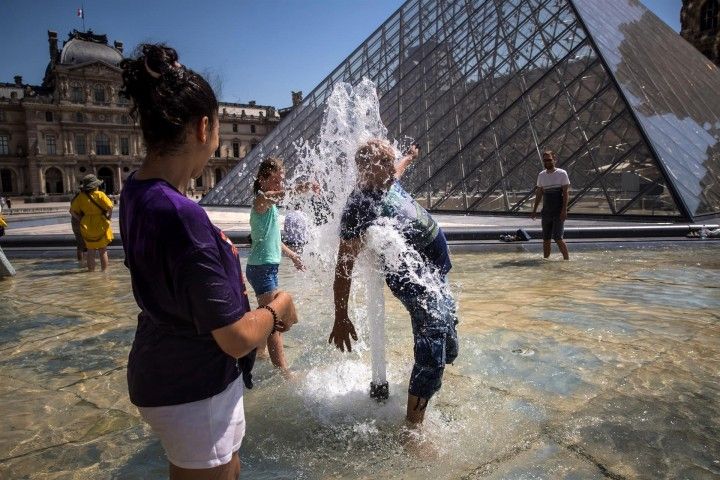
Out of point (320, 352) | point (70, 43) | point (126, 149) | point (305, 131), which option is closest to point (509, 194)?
point (305, 131)

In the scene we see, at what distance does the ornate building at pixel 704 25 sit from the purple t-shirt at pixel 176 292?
43967 millimetres

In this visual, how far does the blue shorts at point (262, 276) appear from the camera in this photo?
293 centimetres

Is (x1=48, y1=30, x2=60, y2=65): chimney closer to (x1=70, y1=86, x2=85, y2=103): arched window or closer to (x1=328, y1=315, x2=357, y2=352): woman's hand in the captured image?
(x1=70, y1=86, x2=85, y2=103): arched window

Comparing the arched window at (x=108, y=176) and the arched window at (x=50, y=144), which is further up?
the arched window at (x=50, y=144)

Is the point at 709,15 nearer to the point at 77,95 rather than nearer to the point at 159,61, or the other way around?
the point at 159,61

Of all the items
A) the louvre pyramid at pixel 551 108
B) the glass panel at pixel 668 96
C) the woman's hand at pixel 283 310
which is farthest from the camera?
the louvre pyramid at pixel 551 108

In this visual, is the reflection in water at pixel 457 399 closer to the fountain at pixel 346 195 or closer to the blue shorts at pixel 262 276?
the fountain at pixel 346 195

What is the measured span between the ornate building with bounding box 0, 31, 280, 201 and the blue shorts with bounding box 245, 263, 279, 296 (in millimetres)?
54278

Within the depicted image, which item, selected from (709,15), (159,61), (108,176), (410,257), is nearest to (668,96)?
(410,257)

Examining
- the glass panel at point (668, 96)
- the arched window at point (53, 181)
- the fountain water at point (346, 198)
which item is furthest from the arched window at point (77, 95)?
the fountain water at point (346, 198)

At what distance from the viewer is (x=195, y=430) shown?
1.15 m

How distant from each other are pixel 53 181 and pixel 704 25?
203 feet

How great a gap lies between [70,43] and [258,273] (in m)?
77.7

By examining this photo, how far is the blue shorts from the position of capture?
2.93 metres
